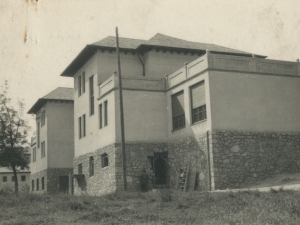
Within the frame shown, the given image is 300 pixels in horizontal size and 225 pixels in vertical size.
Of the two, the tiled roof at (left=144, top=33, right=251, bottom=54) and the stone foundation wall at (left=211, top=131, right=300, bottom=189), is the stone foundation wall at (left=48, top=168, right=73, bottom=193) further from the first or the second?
the stone foundation wall at (left=211, top=131, right=300, bottom=189)

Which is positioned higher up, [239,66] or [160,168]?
[239,66]

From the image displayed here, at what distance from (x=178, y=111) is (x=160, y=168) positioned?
150 inches

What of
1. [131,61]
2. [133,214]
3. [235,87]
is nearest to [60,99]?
[131,61]

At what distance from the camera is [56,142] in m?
41.4

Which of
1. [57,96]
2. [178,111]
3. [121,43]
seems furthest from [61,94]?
[178,111]

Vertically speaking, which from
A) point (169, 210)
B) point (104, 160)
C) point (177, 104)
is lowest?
point (169, 210)

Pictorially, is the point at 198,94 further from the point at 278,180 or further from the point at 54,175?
the point at 54,175

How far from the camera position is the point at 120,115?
25172 mm

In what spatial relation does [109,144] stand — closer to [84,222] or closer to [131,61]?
[131,61]

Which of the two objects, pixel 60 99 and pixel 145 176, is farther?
pixel 60 99

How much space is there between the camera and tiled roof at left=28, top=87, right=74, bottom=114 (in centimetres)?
4194

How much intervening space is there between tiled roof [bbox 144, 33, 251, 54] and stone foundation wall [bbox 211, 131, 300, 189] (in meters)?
9.70

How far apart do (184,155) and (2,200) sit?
1108 centimetres

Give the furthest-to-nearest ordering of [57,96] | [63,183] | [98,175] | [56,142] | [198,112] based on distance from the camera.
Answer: [57,96] < [56,142] < [63,183] < [98,175] < [198,112]
